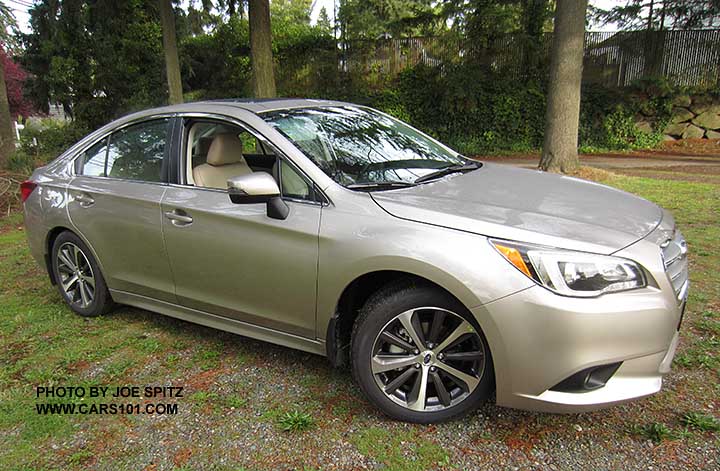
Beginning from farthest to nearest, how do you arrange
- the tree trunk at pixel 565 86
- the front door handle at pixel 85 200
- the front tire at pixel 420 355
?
the tree trunk at pixel 565 86
the front door handle at pixel 85 200
the front tire at pixel 420 355

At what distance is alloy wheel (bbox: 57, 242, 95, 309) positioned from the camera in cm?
410

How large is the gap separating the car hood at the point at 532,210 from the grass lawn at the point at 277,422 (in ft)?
3.18

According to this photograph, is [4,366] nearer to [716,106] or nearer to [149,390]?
[149,390]

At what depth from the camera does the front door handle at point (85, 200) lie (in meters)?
3.86

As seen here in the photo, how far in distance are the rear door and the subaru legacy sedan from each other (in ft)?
0.05

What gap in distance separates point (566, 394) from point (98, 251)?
3255 millimetres

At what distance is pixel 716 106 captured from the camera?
15.5m

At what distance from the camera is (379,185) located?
2967 mm

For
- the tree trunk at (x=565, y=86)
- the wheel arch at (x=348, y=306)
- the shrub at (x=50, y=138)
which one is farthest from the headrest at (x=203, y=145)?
the shrub at (x=50, y=138)

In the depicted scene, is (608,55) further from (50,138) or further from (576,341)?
(50,138)

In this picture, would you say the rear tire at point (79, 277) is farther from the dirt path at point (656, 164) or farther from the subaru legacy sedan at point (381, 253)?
the dirt path at point (656, 164)

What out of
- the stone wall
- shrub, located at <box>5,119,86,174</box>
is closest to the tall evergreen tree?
shrub, located at <box>5,119,86,174</box>

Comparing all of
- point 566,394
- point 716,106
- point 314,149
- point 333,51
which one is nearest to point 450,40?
point 333,51

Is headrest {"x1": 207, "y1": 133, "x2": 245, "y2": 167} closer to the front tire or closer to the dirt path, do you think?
the front tire
